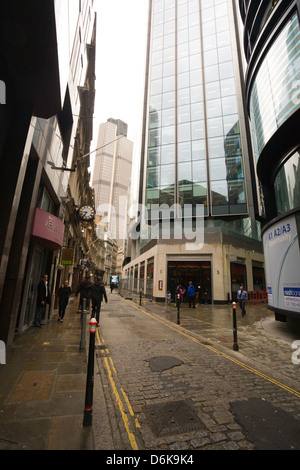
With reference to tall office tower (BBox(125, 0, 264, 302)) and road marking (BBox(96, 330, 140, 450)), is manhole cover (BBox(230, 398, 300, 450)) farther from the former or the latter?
tall office tower (BBox(125, 0, 264, 302))

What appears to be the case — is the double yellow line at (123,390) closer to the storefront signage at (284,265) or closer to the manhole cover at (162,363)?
the manhole cover at (162,363)

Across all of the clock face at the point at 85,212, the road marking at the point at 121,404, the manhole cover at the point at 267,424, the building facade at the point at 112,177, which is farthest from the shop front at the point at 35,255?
the building facade at the point at 112,177

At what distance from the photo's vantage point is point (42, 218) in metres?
8.30

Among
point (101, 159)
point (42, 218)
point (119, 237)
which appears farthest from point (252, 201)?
point (101, 159)

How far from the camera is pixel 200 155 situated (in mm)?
33031

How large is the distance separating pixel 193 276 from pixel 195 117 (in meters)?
25.8

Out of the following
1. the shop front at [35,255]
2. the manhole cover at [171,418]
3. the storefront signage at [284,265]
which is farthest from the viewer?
the storefront signage at [284,265]

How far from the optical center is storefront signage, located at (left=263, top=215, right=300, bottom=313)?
8.43m

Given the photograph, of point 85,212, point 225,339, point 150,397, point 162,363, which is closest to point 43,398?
point 150,397

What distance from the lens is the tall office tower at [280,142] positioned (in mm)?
8905

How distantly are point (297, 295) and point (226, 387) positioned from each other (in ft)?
18.7

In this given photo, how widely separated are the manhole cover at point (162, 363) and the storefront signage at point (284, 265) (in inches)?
218

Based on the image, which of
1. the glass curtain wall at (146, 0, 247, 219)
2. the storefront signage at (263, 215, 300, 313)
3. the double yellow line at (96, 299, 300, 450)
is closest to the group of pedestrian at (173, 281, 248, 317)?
the storefront signage at (263, 215, 300, 313)

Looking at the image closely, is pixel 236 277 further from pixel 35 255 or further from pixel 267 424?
pixel 267 424
